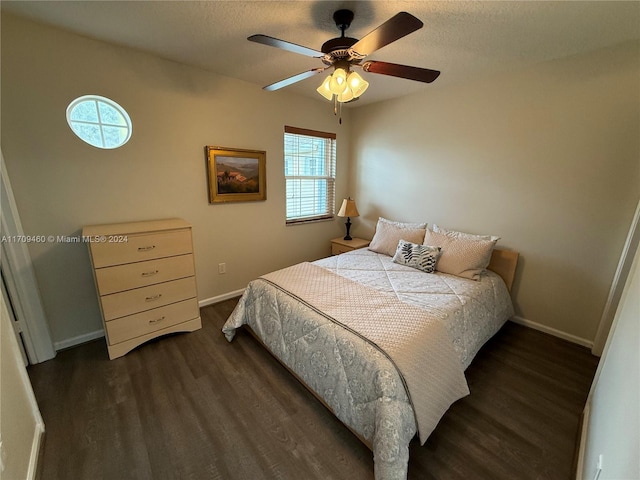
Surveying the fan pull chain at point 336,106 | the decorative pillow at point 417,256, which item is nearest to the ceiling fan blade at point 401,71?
the fan pull chain at point 336,106

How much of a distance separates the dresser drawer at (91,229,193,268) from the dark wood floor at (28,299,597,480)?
2.57 feet

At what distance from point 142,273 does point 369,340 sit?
1805 mm

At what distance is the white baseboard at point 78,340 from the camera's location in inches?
82.7

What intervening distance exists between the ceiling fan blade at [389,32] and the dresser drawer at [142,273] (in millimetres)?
1988

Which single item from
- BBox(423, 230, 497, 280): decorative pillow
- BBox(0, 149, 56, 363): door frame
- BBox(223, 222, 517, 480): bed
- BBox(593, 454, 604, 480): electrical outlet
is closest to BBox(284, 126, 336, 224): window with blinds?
BBox(223, 222, 517, 480): bed

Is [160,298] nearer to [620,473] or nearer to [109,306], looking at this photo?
[109,306]

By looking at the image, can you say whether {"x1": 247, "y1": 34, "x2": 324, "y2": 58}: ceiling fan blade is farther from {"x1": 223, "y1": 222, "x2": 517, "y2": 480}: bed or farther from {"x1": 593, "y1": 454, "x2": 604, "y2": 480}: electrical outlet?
{"x1": 593, "y1": 454, "x2": 604, "y2": 480}: electrical outlet

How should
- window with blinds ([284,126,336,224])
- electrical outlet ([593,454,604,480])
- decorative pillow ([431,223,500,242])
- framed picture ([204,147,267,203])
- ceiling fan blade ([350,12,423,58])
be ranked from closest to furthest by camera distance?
electrical outlet ([593,454,604,480])
ceiling fan blade ([350,12,423,58])
decorative pillow ([431,223,500,242])
framed picture ([204,147,267,203])
window with blinds ([284,126,336,224])

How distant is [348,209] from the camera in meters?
3.60

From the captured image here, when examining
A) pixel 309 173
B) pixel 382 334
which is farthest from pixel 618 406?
pixel 309 173

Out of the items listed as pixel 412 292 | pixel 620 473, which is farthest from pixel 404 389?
pixel 412 292

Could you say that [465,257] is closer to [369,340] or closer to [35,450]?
[369,340]

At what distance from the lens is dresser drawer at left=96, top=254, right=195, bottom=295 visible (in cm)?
189

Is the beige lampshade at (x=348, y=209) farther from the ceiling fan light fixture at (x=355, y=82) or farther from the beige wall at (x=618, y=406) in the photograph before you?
the beige wall at (x=618, y=406)
